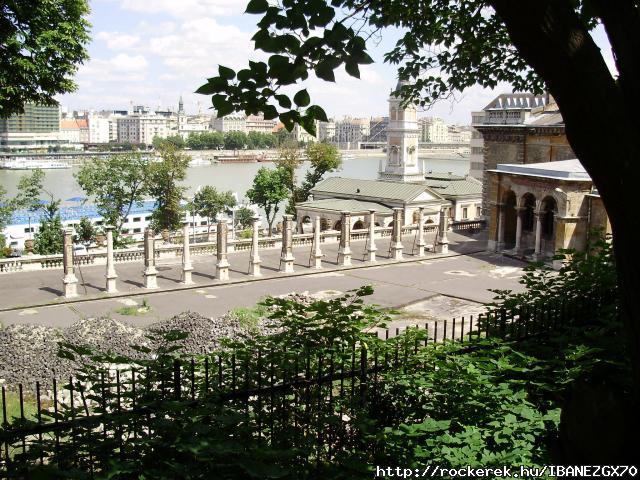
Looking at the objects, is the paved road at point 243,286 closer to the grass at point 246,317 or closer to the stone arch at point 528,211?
the grass at point 246,317

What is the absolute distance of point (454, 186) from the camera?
158ft

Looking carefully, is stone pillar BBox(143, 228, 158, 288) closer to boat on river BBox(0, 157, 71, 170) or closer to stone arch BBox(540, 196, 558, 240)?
stone arch BBox(540, 196, 558, 240)

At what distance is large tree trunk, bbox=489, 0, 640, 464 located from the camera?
104 inches

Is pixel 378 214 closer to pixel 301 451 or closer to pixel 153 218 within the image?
pixel 153 218

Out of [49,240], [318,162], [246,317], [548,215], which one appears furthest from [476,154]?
[246,317]

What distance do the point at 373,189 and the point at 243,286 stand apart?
2126 centimetres

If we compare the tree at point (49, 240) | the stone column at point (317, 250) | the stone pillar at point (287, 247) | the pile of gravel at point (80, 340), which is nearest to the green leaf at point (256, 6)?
the pile of gravel at point (80, 340)

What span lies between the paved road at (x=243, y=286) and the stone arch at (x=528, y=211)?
6.64 ft

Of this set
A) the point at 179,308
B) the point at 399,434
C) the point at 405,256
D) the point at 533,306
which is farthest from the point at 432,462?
the point at 405,256

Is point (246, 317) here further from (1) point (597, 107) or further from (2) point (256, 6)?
(1) point (597, 107)

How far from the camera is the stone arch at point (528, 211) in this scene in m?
29.6

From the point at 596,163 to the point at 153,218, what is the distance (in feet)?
145

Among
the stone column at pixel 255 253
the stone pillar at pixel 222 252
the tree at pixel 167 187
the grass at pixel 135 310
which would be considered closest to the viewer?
the grass at pixel 135 310

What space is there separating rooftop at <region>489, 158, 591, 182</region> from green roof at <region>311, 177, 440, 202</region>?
11834mm
